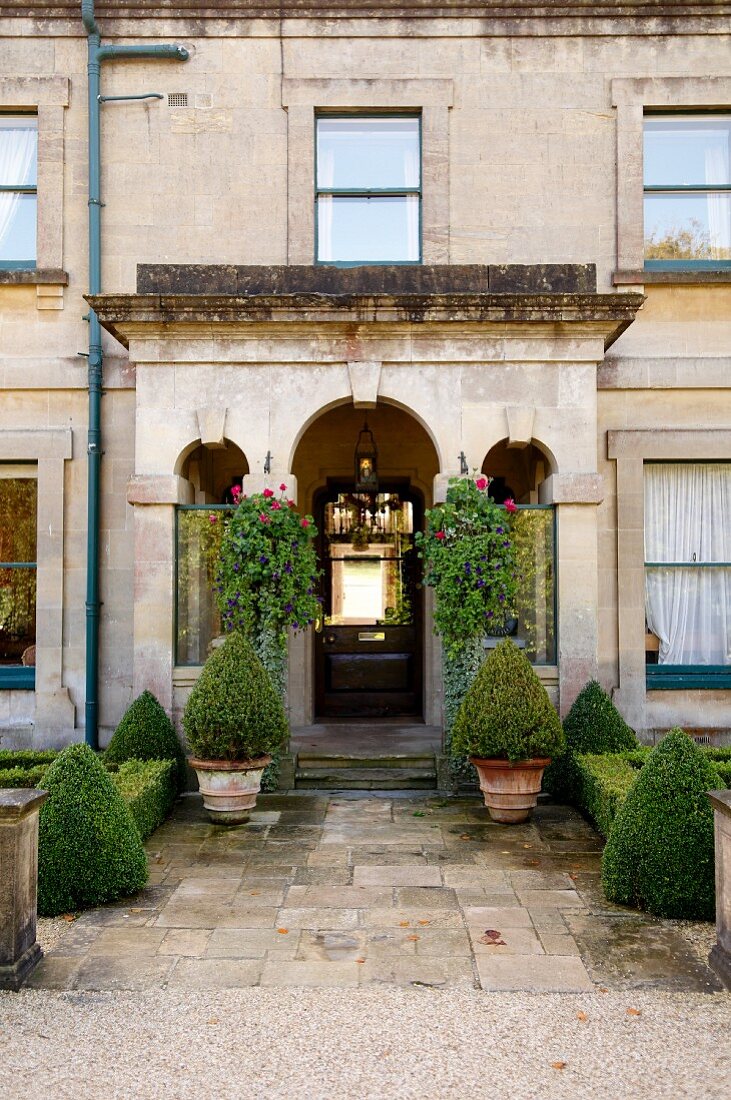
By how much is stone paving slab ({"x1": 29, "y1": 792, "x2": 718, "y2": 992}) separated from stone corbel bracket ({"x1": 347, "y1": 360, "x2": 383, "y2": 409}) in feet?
12.9

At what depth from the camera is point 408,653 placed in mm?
12406

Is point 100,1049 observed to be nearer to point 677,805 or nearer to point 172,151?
point 677,805

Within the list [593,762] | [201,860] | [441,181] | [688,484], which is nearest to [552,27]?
[441,181]

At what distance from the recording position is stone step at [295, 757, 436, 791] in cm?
880

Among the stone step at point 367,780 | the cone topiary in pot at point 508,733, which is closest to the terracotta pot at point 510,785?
the cone topiary in pot at point 508,733

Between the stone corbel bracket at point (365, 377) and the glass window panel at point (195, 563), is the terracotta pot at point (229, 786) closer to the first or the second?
the glass window panel at point (195, 563)

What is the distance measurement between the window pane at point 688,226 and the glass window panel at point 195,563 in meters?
5.64

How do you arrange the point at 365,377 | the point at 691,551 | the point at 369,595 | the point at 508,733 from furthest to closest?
the point at 369,595 → the point at 691,551 → the point at 365,377 → the point at 508,733

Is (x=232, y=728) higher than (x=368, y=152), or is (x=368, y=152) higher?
(x=368, y=152)

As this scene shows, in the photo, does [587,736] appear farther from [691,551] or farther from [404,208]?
[404,208]

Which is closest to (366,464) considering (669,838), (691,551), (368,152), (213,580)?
(213,580)

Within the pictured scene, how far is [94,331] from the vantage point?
396 inches

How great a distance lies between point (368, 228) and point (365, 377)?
97.7 inches

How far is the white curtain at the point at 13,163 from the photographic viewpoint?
413 inches
